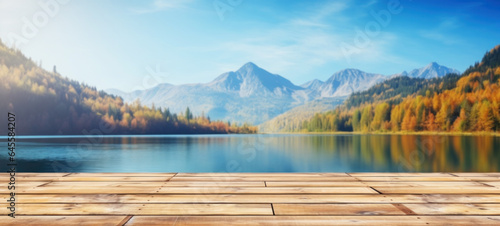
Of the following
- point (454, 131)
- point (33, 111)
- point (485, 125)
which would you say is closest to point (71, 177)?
point (485, 125)

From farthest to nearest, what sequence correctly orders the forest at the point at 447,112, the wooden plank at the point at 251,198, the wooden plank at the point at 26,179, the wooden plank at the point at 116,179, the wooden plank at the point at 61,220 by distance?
the forest at the point at 447,112
the wooden plank at the point at 116,179
the wooden plank at the point at 26,179
the wooden plank at the point at 251,198
the wooden plank at the point at 61,220

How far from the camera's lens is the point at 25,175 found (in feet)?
19.3

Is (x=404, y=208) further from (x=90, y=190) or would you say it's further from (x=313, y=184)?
(x=90, y=190)

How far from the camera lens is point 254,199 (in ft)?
13.5

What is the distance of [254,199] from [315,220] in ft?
3.22

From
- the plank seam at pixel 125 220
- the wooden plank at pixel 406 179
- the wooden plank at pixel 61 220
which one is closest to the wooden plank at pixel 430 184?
the wooden plank at pixel 406 179

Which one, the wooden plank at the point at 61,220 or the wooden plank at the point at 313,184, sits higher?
the wooden plank at the point at 313,184

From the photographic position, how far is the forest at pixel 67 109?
12875 centimetres

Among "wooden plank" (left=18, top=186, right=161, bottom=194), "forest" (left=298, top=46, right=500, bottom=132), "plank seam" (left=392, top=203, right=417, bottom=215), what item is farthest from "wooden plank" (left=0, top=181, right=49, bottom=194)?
"forest" (left=298, top=46, right=500, bottom=132)

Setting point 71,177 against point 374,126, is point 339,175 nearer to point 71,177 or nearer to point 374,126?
point 71,177

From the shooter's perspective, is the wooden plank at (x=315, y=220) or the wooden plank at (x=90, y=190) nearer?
the wooden plank at (x=315, y=220)

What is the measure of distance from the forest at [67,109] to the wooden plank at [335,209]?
14035 centimetres

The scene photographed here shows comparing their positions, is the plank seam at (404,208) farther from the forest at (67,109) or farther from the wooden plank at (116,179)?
the forest at (67,109)

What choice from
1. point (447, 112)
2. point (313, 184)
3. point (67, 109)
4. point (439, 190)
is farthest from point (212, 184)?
point (67, 109)
